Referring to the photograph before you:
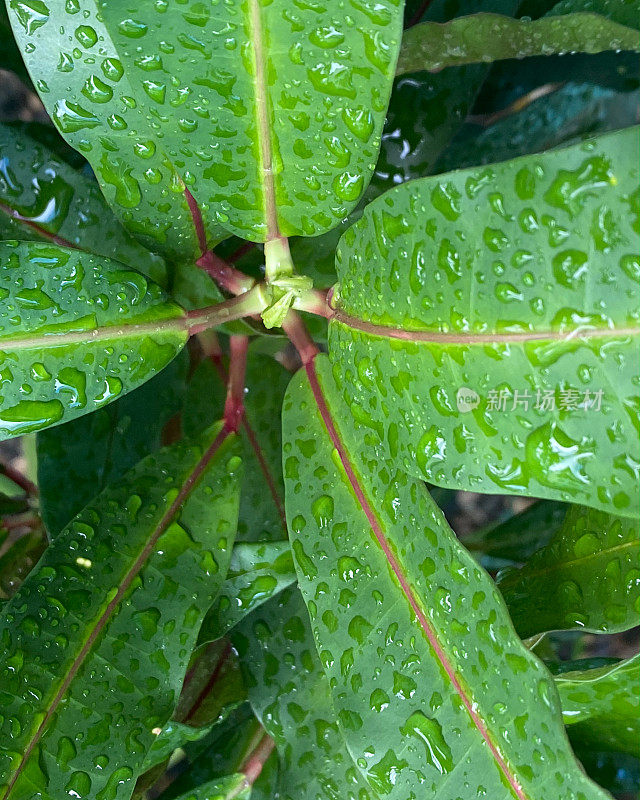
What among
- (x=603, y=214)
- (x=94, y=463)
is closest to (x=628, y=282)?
(x=603, y=214)

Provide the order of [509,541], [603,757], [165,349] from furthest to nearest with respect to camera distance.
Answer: [509,541]
[603,757]
[165,349]

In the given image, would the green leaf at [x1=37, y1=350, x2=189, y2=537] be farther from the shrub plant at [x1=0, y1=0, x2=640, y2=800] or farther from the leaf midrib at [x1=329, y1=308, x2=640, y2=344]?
the leaf midrib at [x1=329, y1=308, x2=640, y2=344]

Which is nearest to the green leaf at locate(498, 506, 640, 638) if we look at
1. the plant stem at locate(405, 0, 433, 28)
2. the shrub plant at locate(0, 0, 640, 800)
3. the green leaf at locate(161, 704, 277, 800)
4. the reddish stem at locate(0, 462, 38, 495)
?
the shrub plant at locate(0, 0, 640, 800)

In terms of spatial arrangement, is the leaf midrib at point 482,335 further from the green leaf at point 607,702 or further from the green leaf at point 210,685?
the green leaf at point 210,685

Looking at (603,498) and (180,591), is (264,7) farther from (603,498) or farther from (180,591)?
(180,591)

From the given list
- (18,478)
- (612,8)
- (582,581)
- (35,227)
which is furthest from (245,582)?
(612,8)

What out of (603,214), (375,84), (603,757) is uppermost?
(375,84)

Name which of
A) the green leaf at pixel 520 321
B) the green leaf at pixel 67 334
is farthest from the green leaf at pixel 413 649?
the green leaf at pixel 67 334
